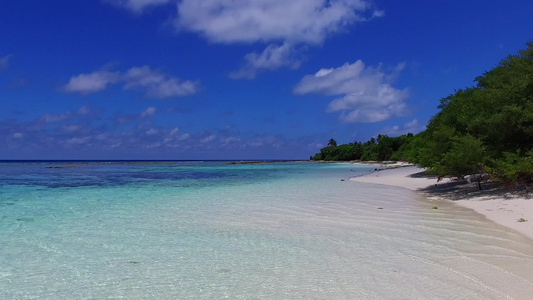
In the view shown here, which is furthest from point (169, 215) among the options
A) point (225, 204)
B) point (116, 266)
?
point (116, 266)

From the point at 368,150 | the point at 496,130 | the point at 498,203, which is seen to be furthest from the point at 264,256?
the point at 368,150

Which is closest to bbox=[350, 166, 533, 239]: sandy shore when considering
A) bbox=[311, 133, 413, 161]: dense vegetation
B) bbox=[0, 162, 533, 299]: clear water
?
bbox=[0, 162, 533, 299]: clear water

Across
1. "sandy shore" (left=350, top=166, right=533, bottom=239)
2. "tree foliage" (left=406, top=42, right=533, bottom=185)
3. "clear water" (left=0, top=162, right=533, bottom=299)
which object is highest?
"tree foliage" (left=406, top=42, right=533, bottom=185)

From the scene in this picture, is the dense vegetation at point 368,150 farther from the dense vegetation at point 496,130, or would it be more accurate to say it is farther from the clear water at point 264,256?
the clear water at point 264,256

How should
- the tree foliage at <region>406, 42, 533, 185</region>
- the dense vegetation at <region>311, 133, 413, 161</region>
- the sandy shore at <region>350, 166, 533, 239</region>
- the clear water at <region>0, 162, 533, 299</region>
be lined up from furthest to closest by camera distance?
the dense vegetation at <region>311, 133, 413, 161</region> → the tree foliage at <region>406, 42, 533, 185</region> → the sandy shore at <region>350, 166, 533, 239</region> → the clear water at <region>0, 162, 533, 299</region>

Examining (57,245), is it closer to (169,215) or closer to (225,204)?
(169,215)

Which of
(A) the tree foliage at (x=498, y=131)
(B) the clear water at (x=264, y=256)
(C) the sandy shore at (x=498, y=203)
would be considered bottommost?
(B) the clear water at (x=264, y=256)

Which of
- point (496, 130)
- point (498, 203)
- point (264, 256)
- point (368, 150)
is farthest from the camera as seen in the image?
point (368, 150)

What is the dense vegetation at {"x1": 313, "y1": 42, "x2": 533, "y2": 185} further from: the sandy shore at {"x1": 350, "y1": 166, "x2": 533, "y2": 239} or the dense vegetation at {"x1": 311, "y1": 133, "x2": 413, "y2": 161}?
the dense vegetation at {"x1": 311, "y1": 133, "x2": 413, "y2": 161}

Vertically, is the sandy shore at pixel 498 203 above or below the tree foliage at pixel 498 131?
below

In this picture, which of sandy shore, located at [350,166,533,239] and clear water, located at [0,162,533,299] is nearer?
clear water, located at [0,162,533,299]

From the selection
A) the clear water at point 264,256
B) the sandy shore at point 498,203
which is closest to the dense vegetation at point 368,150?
the sandy shore at point 498,203

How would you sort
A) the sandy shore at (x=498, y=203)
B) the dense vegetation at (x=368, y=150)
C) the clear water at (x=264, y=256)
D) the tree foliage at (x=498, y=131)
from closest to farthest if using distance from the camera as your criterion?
the clear water at (x=264, y=256) → the sandy shore at (x=498, y=203) → the tree foliage at (x=498, y=131) → the dense vegetation at (x=368, y=150)

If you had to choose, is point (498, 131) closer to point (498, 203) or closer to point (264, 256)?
point (498, 203)
